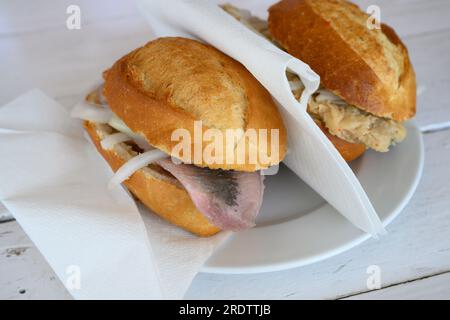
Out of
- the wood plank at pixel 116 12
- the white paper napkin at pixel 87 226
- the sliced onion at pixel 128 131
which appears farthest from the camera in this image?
the wood plank at pixel 116 12

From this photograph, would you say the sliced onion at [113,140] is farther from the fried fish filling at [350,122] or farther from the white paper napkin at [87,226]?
the fried fish filling at [350,122]

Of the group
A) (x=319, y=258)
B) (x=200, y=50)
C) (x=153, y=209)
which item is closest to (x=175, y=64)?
(x=200, y=50)

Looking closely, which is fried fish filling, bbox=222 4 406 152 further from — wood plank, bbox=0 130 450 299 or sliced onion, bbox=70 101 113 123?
sliced onion, bbox=70 101 113 123

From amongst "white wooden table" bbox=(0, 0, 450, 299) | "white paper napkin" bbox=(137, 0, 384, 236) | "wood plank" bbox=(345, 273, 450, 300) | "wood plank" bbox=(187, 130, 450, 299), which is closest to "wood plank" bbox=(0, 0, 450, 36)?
"white wooden table" bbox=(0, 0, 450, 299)

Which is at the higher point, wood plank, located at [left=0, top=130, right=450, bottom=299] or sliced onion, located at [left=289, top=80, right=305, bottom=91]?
sliced onion, located at [left=289, top=80, right=305, bottom=91]

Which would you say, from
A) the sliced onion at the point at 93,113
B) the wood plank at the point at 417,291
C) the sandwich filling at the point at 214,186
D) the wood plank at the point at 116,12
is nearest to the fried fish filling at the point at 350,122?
the sandwich filling at the point at 214,186
